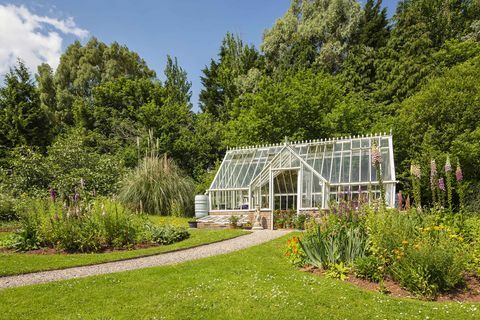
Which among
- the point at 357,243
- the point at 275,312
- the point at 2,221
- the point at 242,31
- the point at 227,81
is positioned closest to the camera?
the point at 275,312

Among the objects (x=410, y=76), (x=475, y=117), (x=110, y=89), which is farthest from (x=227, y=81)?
(x=475, y=117)

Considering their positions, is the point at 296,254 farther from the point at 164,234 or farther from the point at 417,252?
the point at 164,234

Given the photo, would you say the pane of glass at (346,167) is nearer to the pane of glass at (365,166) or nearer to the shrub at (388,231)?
the pane of glass at (365,166)

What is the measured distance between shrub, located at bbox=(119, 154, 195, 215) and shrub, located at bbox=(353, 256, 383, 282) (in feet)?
39.0

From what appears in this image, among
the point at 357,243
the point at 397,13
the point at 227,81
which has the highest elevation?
the point at 397,13

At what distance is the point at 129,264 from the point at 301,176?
842cm

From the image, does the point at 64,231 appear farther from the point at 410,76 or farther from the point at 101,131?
the point at 410,76

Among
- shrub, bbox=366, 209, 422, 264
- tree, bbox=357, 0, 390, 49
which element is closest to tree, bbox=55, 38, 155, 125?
tree, bbox=357, 0, 390, 49

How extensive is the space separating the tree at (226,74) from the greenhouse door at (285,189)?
1529 cm

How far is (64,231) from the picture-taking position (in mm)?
8375

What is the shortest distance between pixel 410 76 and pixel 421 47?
8.45 ft

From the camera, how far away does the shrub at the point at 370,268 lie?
539cm

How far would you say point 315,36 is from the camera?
2944cm

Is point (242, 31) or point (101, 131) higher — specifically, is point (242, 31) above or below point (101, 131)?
above
